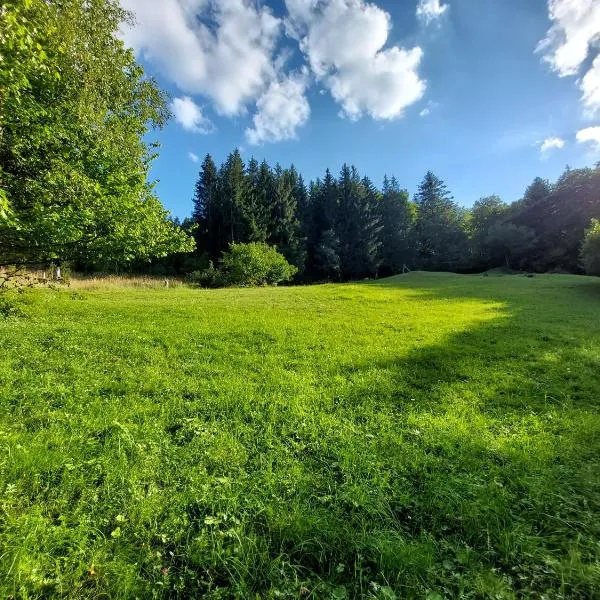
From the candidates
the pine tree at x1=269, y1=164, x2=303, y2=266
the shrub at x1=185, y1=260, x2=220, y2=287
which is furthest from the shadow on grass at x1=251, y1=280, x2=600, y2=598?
the pine tree at x1=269, y1=164, x2=303, y2=266

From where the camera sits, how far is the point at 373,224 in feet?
168

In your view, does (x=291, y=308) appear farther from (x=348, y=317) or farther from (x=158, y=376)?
(x=158, y=376)

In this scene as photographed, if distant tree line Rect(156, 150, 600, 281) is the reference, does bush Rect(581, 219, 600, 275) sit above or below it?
below

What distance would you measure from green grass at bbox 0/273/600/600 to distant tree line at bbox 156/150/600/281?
1512 inches

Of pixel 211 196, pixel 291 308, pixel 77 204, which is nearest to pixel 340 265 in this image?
pixel 211 196

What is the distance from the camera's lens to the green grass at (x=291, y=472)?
2.25 meters

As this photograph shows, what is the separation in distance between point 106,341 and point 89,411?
10.7 feet

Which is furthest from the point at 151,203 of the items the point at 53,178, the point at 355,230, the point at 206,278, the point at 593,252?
the point at 355,230

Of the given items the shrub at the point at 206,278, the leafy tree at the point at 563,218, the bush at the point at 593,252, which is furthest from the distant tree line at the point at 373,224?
the bush at the point at 593,252

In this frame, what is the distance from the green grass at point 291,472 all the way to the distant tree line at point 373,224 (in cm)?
3840

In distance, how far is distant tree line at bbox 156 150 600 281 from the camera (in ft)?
144

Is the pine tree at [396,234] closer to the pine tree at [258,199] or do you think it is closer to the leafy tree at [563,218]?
the leafy tree at [563,218]

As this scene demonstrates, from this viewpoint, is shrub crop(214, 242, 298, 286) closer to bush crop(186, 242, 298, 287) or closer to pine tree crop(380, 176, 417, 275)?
bush crop(186, 242, 298, 287)

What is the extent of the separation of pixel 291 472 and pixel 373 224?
51.3 meters
